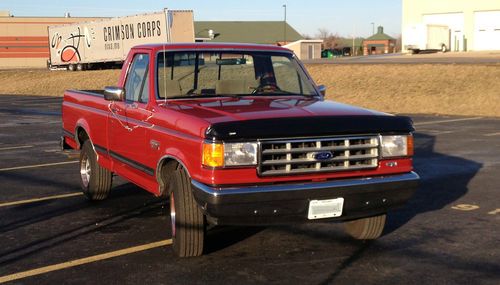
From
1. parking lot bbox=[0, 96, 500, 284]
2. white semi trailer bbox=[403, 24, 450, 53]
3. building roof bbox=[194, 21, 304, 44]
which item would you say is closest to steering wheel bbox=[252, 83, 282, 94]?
parking lot bbox=[0, 96, 500, 284]

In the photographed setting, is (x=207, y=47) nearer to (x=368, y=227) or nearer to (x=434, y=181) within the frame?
(x=368, y=227)

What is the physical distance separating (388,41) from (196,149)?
377 feet

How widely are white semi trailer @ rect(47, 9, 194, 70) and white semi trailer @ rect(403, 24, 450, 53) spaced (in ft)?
90.0

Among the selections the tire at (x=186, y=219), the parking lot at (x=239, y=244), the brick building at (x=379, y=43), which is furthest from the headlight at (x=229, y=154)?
the brick building at (x=379, y=43)

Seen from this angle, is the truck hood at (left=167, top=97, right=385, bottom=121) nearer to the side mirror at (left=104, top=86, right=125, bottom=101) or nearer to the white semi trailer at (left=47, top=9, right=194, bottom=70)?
the side mirror at (left=104, top=86, right=125, bottom=101)

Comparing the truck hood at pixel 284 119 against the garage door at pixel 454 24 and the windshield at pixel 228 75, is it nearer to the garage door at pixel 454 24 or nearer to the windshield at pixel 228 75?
the windshield at pixel 228 75

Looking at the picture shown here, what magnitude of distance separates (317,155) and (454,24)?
6406cm

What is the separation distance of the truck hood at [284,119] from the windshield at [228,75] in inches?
16.4

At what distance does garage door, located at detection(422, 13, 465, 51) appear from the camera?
2479 inches

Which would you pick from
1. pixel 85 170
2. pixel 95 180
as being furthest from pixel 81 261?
pixel 85 170

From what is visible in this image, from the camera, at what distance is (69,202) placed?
7.90 m

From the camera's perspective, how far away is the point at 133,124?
6.39 m

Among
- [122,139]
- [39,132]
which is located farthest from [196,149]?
[39,132]

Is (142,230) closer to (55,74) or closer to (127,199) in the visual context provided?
(127,199)
